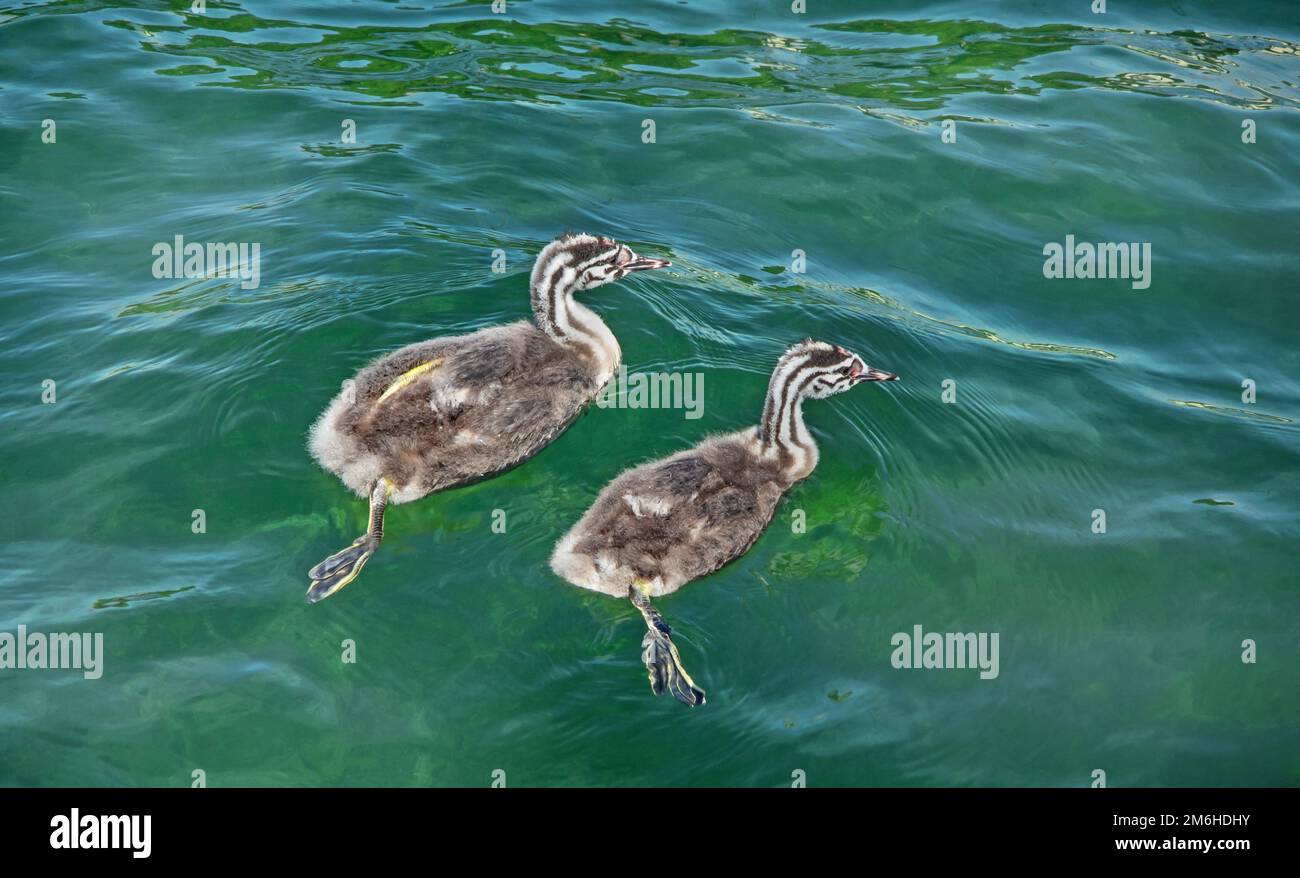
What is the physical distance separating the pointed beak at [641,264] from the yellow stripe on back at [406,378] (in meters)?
1.99

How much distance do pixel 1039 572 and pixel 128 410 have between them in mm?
6523

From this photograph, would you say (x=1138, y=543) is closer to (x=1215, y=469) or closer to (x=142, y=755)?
(x=1215, y=469)

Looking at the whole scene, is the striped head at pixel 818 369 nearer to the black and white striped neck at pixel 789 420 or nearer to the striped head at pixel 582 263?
the black and white striped neck at pixel 789 420

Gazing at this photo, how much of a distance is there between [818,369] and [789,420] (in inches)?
17.8

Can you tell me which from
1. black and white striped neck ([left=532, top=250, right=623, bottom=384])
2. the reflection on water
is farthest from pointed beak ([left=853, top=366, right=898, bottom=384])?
the reflection on water

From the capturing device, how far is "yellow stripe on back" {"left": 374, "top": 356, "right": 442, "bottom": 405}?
8138mm

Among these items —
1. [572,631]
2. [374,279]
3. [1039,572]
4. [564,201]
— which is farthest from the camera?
[564,201]

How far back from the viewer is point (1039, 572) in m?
8.21

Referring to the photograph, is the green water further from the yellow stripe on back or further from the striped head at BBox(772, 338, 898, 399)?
the yellow stripe on back

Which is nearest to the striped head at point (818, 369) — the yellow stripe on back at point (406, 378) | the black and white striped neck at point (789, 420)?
the black and white striped neck at point (789, 420)

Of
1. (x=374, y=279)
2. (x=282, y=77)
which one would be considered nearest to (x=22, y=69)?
(x=282, y=77)

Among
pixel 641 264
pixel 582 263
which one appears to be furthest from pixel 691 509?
pixel 641 264

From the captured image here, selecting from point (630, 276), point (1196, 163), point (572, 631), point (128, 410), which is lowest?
point (572, 631)
